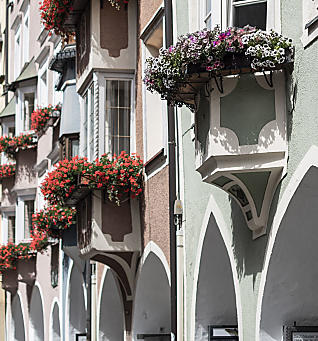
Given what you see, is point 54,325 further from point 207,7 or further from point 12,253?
point 207,7

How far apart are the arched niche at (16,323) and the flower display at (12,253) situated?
4229 millimetres

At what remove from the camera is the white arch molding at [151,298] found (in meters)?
15.7

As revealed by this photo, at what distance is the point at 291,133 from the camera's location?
891 centimetres

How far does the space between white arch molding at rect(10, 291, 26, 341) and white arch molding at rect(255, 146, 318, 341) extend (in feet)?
72.7

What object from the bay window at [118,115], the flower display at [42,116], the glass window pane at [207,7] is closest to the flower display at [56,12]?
the bay window at [118,115]

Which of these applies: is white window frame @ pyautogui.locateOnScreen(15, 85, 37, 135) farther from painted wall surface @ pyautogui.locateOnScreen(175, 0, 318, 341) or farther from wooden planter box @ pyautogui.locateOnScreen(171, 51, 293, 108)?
wooden planter box @ pyautogui.locateOnScreen(171, 51, 293, 108)

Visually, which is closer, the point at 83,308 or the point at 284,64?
the point at 284,64

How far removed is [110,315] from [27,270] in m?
8.72

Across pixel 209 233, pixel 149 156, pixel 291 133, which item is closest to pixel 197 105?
pixel 291 133

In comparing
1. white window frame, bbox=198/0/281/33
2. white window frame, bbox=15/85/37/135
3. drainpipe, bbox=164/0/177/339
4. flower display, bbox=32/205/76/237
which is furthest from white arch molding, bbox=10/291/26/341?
white window frame, bbox=198/0/281/33

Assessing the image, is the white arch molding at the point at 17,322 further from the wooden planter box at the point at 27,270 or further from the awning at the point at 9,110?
the awning at the point at 9,110

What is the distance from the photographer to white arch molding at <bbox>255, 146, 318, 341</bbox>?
8.44m

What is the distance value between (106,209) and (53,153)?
A: 29.6 ft

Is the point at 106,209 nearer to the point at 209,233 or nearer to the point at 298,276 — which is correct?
the point at 209,233
